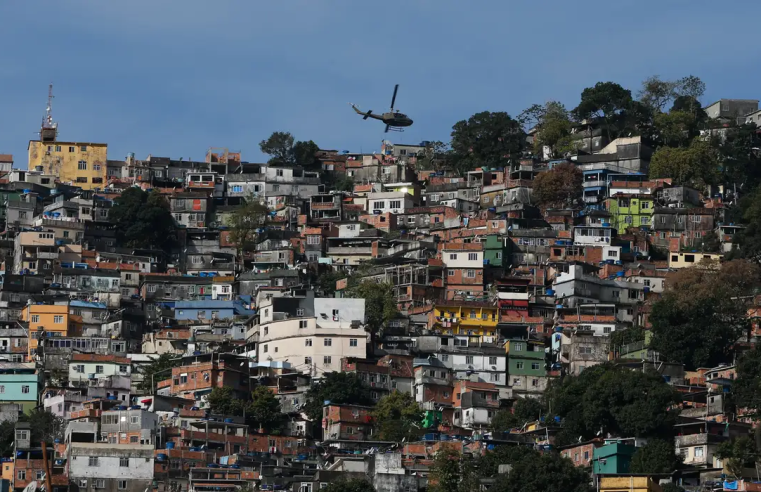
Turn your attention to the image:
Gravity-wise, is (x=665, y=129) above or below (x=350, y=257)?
above

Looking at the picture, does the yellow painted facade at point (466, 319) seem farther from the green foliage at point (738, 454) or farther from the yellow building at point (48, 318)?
the green foliage at point (738, 454)

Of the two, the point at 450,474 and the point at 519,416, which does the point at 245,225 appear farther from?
the point at 450,474

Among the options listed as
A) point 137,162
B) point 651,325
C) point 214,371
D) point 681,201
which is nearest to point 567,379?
point 651,325

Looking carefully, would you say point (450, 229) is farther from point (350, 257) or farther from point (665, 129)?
point (665, 129)

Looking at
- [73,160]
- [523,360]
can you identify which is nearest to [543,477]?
[523,360]

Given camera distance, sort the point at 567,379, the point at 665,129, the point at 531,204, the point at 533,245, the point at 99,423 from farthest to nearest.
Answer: the point at 665,129 < the point at 531,204 < the point at 533,245 < the point at 567,379 < the point at 99,423
